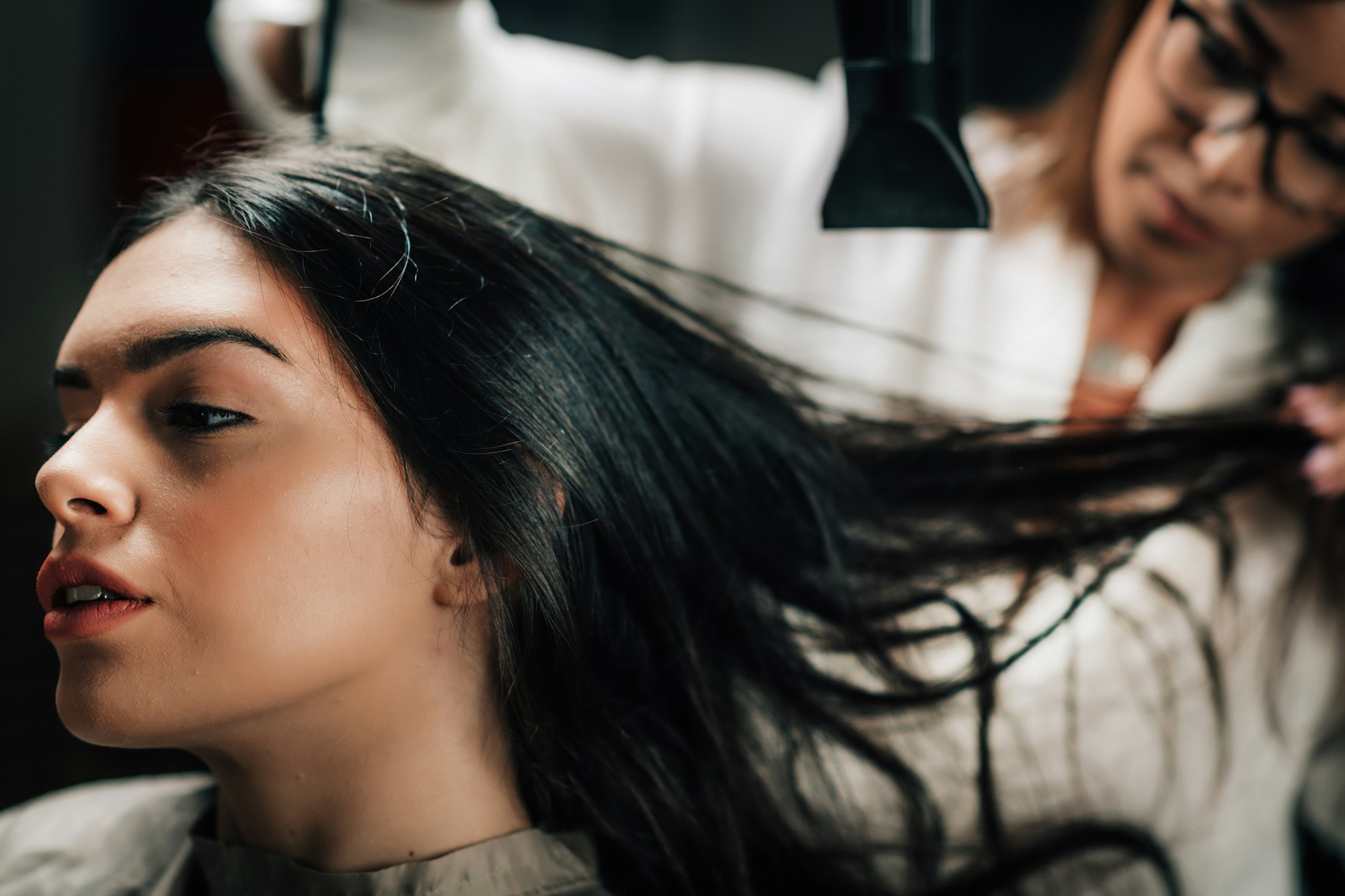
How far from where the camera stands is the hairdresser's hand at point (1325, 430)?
80cm

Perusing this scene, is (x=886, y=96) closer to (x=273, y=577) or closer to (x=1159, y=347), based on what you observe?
(x=273, y=577)

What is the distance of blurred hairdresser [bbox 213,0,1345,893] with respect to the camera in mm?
798

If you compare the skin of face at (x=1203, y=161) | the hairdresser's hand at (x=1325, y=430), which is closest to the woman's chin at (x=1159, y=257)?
the skin of face at (x=1203, y=161)

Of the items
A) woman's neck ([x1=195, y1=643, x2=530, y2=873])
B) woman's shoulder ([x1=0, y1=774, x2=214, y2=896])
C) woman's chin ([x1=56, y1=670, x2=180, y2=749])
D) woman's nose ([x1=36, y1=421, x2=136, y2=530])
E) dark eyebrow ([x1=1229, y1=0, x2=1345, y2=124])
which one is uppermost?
dark eyebrow ([x1=1229, y1=0, x2=1345, y2=124])

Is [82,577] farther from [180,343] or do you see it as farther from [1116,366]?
[1116,366]

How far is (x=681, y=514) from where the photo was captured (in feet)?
2.09

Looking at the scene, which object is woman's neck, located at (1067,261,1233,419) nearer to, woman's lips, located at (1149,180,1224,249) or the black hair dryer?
woman's lips, located at (1149,180,1224,249)

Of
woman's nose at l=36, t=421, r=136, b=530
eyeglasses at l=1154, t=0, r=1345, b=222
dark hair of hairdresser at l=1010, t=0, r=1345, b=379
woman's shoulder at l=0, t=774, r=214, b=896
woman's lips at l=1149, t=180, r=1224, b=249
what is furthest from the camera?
dark hair of hairdresser at l=1010, t=0, r=1345, b=379

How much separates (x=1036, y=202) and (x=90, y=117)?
961mm

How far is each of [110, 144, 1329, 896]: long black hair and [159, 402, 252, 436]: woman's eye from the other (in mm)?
61

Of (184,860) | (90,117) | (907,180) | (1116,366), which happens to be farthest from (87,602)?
(1116,366)

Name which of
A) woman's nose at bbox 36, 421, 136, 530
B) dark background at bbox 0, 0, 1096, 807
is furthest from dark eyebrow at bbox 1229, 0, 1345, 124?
woman's nose at bbox 36, 421, 136, 530

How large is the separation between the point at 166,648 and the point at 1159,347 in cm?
92

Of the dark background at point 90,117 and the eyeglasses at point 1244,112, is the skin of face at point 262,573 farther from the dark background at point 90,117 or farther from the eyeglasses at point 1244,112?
the eyeglasses at point 1244,112
